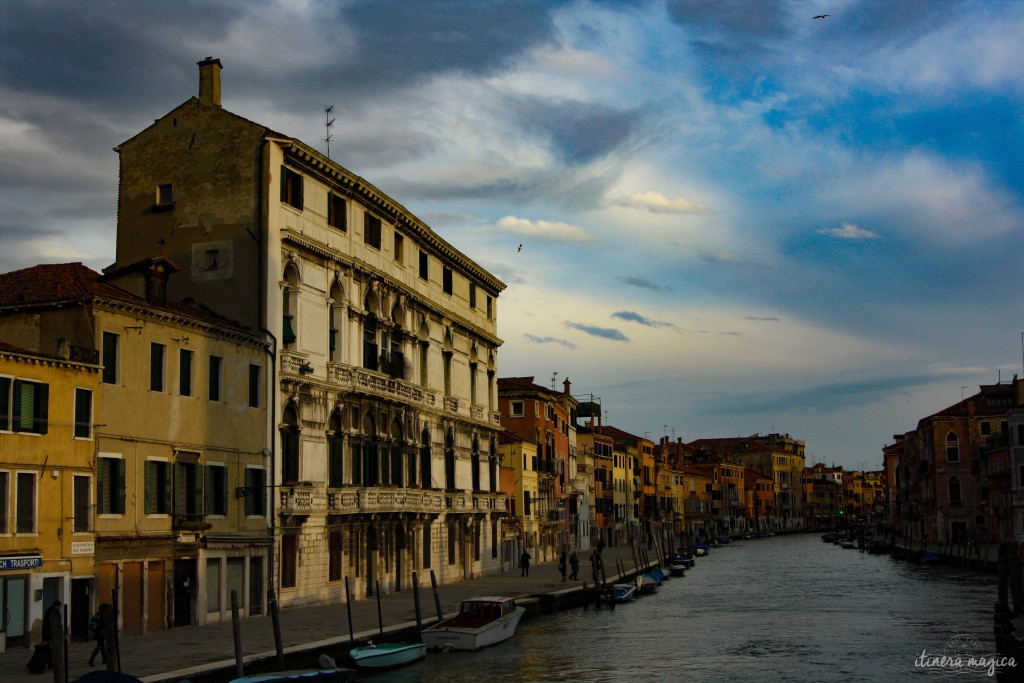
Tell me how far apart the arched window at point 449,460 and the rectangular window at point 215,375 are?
56.0 ft

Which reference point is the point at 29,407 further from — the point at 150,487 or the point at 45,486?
the point at 150,487

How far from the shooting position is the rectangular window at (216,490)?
31.0 metres

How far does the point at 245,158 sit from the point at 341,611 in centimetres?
1332

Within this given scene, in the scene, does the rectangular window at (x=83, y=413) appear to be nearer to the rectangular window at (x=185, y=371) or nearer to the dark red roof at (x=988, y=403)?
the rectangular window at (x=185, y=371)

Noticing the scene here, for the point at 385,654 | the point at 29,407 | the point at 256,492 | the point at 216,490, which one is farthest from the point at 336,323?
the point at 29,407

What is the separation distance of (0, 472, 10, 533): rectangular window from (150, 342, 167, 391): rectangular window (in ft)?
17.5

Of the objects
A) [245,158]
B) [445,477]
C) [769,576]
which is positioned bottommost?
[769,576]

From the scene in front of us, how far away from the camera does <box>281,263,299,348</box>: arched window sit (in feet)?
113

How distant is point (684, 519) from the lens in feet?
452

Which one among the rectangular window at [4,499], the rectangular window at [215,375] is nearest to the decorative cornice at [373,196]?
the rectangular window at [215,375]

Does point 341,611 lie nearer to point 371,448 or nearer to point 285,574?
point 285,574

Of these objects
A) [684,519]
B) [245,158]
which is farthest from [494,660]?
[684,519]

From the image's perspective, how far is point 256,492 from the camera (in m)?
33.0

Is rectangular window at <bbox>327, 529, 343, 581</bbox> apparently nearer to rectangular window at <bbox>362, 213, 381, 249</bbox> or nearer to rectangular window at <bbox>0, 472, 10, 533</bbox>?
rectangular window at <bbox>362, 213, 381, 249</bbox>
